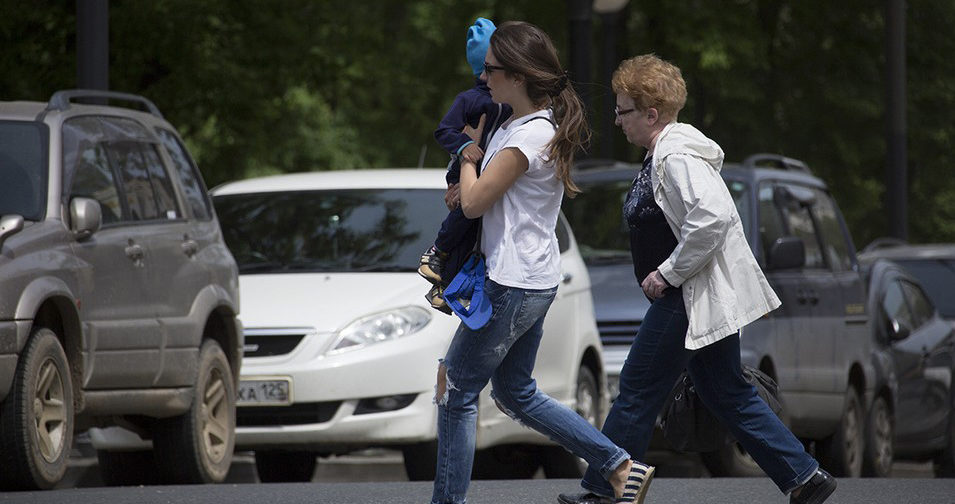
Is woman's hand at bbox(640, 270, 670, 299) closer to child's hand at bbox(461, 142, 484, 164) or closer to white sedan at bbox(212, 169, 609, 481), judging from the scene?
child's hand at bbox(461, 142, 484, 164)

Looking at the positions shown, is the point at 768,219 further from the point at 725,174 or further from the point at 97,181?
the point at 97,181

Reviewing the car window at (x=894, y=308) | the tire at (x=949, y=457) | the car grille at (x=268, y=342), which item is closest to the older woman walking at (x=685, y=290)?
the car grille at (x=268, y=342)

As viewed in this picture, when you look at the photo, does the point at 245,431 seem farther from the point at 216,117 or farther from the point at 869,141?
the point at 869,141

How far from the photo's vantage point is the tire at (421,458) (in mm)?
9719

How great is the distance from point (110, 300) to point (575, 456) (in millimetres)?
3512

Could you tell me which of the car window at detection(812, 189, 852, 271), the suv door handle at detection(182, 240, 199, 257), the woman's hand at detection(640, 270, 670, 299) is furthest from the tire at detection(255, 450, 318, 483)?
the woman's hand at detection(640, 270, 670, 299)

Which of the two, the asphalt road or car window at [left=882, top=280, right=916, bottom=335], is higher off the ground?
the asphalt road

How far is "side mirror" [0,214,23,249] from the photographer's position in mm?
7773

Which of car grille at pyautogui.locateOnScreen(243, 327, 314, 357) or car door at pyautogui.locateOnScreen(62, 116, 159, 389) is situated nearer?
car door at pyautogui.locateOnScreen(62, 116, 159, 389)

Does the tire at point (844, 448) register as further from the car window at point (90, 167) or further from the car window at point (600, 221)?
the car window at point (90, 167)

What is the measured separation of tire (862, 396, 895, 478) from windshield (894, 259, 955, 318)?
3.27 meters

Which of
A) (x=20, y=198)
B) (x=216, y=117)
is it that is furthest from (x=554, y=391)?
(x=216, y=117)

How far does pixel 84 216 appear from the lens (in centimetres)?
824

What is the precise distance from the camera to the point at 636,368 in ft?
21.5
